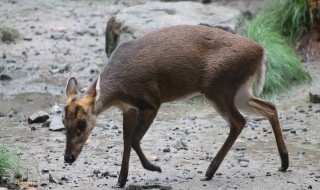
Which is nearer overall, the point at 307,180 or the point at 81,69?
the point at 307,180

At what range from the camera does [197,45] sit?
6.86m

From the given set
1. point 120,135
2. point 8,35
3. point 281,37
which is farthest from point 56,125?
point 281,37

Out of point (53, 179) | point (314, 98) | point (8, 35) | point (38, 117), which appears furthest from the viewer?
point (8, 35)

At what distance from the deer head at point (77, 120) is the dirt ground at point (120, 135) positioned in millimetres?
462

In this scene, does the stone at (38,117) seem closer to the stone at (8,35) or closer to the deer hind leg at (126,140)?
the deer hind leg at (126,140)

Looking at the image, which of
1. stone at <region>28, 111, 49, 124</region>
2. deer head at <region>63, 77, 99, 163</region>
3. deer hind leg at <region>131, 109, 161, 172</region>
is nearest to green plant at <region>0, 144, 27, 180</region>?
deer head at <region>63, 77, 99, 163</region>

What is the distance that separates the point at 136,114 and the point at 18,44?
5308 mm

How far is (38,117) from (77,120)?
268 centimetres

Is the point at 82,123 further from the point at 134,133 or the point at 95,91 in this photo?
the point at 134,133

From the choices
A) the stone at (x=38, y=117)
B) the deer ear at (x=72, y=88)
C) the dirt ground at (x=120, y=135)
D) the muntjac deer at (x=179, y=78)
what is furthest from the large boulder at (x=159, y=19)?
the deer ear at (x=72, y=88)

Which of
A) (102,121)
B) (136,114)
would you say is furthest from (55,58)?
(136,114)

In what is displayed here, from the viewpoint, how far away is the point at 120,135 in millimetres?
8336

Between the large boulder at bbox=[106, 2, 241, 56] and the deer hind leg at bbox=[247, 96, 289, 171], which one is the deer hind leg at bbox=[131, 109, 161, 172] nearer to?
the deer hind leg at bbox=[247, 96, 289, 171]

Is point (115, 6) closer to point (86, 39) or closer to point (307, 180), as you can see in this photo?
point (86, 39)
